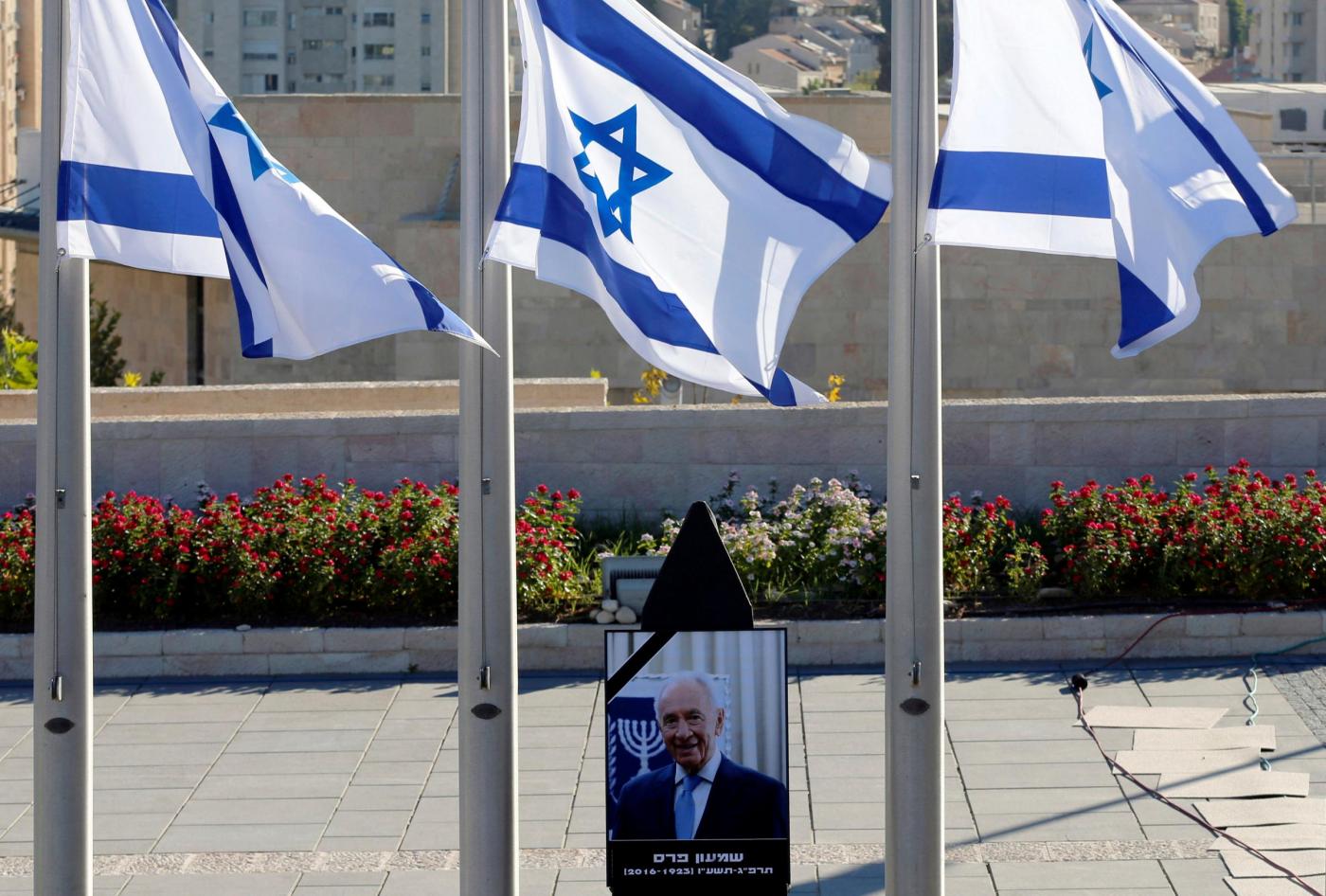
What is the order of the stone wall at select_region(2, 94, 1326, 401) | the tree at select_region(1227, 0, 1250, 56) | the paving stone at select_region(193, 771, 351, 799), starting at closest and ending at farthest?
the paving stone at select_region(193, 771, 351, 799) < the stone wall at select_region(2, 94, 1326, 401) < the tree at select_region(1227, 0, 1250, 56)

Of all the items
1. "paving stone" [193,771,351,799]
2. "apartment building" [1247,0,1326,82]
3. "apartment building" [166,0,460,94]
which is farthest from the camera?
"apartment building" [1247,0,1326,82]

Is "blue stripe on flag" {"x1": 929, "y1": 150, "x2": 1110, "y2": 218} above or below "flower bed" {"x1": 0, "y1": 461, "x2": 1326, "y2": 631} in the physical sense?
above

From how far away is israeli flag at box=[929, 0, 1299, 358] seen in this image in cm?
677

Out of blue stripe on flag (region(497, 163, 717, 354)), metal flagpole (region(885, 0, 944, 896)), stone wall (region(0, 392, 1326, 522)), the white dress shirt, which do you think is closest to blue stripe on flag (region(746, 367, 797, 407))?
blue stripe on flag (region(497, 163, 717, 354))

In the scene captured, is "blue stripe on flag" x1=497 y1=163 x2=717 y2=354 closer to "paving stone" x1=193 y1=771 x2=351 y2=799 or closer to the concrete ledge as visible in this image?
"paving stone" x1=193 y1=771 x2=351 y2=799

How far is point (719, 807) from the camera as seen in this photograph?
7.08 meters

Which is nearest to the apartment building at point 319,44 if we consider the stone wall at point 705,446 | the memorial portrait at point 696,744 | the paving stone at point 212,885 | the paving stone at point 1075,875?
the stone wall at point 705,446

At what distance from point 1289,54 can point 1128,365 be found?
11988cm

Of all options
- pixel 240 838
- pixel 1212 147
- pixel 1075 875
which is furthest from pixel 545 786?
pixel 1212 147

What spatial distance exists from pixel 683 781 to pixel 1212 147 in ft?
10.9

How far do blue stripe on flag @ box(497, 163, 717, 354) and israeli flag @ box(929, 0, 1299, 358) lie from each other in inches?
42.5

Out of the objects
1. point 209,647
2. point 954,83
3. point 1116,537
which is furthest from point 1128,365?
point 954,83

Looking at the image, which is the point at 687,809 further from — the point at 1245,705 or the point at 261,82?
the point at 261,82

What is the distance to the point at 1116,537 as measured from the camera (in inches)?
535
